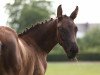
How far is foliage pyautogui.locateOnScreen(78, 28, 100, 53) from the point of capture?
270 ft

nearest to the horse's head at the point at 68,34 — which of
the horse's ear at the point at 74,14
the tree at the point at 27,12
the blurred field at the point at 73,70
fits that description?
the horse's ear at the point at 74,14

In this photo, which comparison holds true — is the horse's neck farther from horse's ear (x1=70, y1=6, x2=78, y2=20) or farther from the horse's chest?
horse's ear (x1=70, y1=6, x2=78, y2=20)

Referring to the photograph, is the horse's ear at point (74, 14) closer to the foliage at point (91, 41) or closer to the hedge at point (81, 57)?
the hedge at point (81, 57)

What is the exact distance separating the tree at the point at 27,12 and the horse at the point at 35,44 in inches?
2469

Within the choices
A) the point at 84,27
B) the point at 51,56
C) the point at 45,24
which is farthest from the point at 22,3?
the point at 45,24

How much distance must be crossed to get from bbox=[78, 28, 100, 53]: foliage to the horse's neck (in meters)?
70.6

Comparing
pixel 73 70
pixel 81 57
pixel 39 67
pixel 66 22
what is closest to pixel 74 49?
pixel 66 22

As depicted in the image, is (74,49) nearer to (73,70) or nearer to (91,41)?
(73,70)

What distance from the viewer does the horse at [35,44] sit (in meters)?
8.36

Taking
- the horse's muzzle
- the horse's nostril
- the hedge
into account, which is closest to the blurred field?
the hedge

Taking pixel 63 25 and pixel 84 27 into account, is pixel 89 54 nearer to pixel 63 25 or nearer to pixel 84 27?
pixel 63 25

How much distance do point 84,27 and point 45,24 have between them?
115085 mm

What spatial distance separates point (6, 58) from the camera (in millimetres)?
8297

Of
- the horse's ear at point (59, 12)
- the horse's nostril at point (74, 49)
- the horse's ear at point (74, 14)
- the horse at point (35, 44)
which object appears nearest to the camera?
the horse at point (35, 44)
